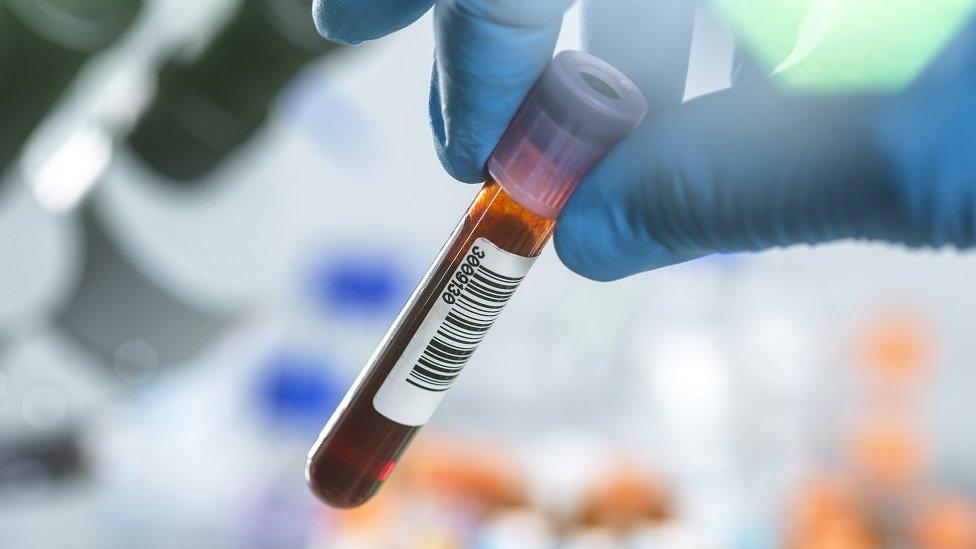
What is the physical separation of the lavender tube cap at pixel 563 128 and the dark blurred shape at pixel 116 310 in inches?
33.4

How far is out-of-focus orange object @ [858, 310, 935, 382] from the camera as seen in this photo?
5.90 ft

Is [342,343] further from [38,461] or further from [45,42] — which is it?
[45,42]

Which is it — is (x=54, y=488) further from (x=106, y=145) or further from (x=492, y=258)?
(x=492, y=258)

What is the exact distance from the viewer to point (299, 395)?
1671 millimetres

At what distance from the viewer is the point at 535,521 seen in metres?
1.45

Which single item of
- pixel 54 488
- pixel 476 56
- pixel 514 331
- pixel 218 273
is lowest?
pixel 514 331

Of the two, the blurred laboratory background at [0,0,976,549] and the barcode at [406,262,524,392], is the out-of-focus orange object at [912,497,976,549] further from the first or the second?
the barcode at [406,262,524,392]

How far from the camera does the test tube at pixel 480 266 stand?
1.57 feet

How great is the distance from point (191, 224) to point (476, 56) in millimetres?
1017

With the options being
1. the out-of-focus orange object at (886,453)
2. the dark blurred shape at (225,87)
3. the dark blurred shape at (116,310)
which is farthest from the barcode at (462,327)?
the out-of-focus orange object at (886,453)

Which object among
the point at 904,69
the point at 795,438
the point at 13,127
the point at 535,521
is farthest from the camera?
the point at 795,438

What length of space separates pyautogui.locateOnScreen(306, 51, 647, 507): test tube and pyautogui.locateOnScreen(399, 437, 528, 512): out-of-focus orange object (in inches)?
37.8

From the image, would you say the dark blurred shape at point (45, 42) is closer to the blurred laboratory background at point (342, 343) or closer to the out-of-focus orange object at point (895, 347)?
the blurred laboratory background at point (342, 343)

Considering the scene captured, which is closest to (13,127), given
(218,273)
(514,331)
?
(218,273)
